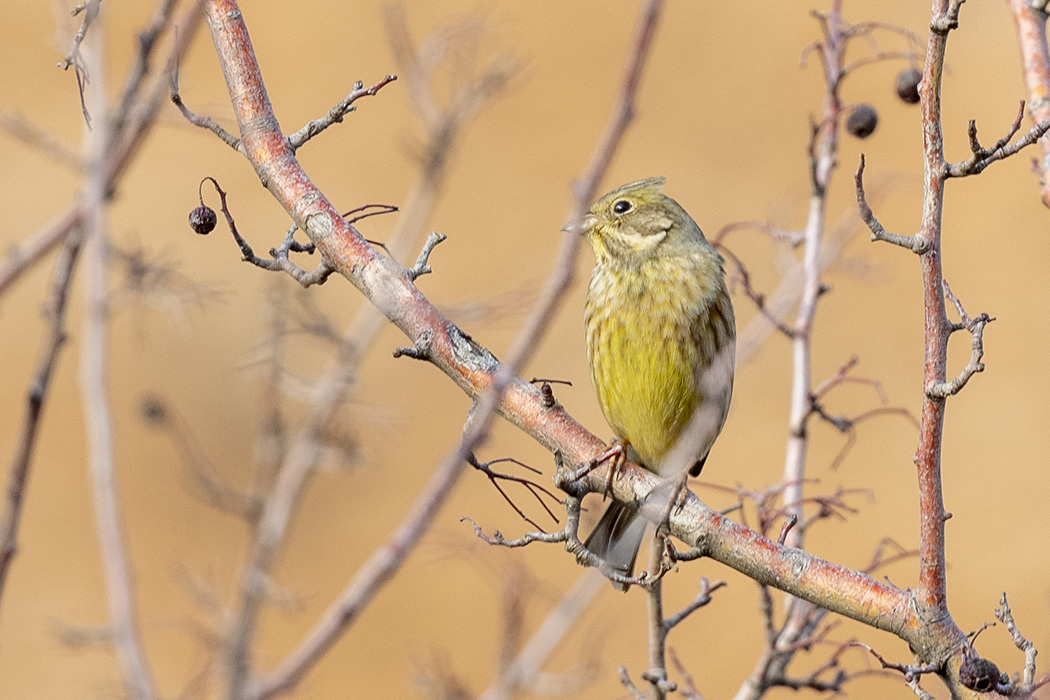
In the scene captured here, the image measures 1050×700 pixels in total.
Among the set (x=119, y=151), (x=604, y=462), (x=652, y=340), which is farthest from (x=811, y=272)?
(x=119, y=151)

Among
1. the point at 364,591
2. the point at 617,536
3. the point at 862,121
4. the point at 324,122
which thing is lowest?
the point at 364,591

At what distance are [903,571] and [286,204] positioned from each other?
250 inches

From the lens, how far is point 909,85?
10.6 ft

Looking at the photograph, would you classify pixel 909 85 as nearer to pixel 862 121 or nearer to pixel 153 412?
pixel 862 121

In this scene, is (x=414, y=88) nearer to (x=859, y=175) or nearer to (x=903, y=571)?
(x=859, y=175)

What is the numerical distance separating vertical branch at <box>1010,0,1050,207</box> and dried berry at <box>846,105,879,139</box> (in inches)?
29.5

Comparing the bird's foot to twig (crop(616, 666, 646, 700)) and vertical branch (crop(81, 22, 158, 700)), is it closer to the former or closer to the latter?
twig (crop(616, 666, 646, 700))

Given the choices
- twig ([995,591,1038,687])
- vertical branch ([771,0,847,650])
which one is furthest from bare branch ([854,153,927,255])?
vertical branch ([771,0,847,650])

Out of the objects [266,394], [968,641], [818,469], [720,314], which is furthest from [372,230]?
[968,641]

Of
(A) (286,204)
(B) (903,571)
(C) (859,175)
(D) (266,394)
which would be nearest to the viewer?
(C) (859,175)

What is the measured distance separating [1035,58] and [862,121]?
0.85 m

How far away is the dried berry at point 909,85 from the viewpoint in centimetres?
312

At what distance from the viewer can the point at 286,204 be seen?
207cm

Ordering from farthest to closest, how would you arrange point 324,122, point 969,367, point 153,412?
point 153,412, point 324,122, point 969,367
